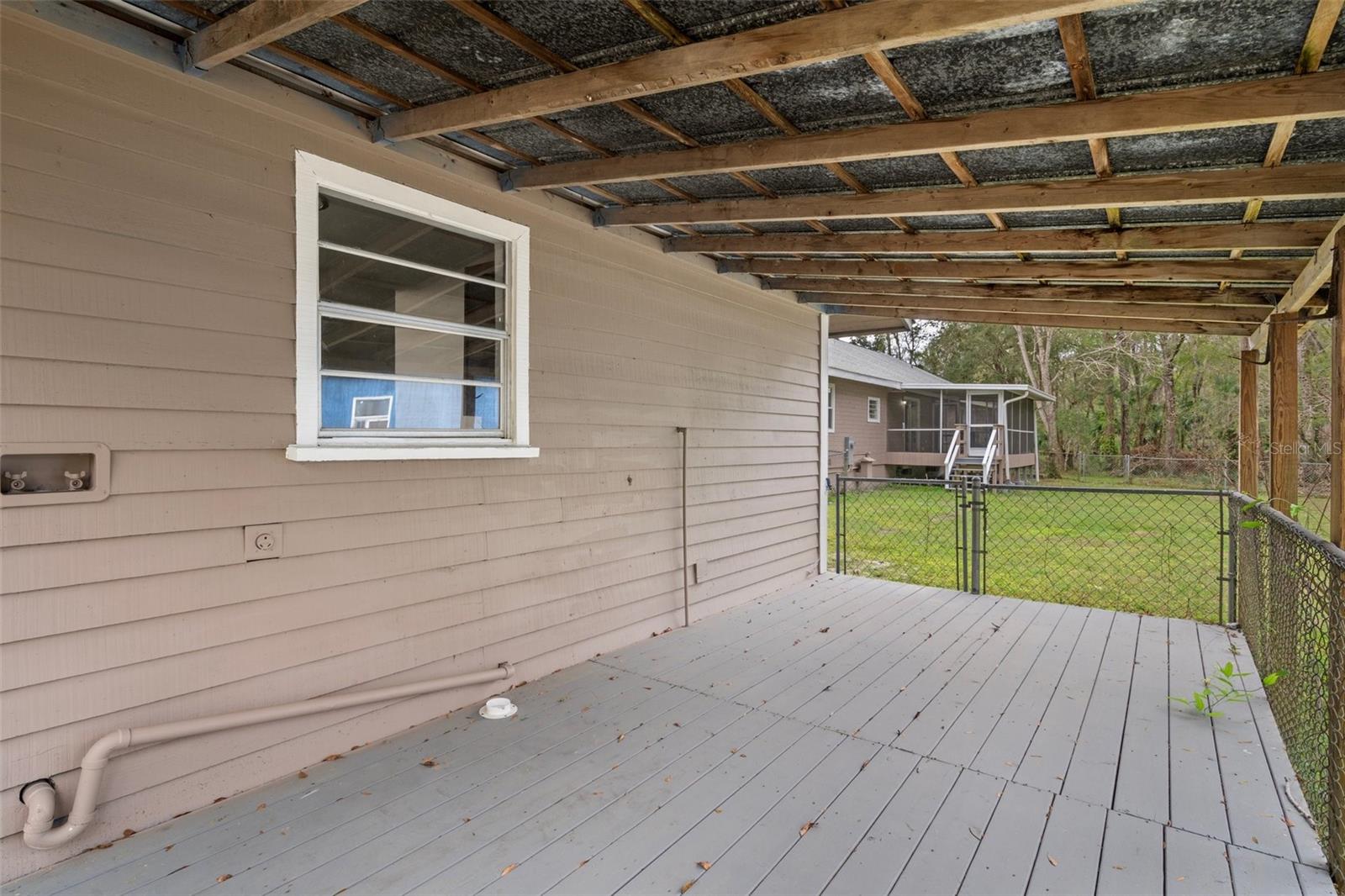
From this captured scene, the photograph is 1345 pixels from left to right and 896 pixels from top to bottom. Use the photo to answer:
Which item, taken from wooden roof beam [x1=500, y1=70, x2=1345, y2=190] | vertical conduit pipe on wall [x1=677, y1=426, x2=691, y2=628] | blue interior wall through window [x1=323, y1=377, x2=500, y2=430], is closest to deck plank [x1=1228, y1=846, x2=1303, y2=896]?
wooden roof beam [x1=500, y1=70, x2=1345, y2=190]

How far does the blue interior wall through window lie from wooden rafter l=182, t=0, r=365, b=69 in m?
1.11

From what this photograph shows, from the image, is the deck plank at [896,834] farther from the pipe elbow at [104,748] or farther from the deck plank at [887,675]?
the pipe elbow at [104,748]

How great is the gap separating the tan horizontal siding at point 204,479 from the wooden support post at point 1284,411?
13.2ft

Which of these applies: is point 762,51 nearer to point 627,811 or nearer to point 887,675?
point 627,811

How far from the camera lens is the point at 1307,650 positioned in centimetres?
248

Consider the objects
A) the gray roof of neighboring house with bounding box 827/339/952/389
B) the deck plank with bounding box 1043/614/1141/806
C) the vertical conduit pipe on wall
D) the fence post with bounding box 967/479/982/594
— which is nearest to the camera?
the deck plank with bounding box 1043/614/1141/806

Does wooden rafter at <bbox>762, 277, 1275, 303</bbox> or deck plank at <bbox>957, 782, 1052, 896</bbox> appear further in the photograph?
wooden rafter at <bbox>762, 277, 1275, 303</bbox>

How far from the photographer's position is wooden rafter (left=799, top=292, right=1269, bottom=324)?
4.48 metres

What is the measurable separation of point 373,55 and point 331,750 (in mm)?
2561

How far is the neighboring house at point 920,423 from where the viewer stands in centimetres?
1445

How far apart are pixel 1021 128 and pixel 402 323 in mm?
2463

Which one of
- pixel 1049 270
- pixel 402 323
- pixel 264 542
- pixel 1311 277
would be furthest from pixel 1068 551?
pixel 264 542

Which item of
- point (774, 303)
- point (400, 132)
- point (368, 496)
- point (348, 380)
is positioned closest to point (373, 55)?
point (400, 132)

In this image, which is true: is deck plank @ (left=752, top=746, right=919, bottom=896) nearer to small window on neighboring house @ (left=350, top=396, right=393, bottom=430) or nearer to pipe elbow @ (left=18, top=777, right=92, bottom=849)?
pipe elbow @ (left=18, top=777, right=92, bottom=849)
